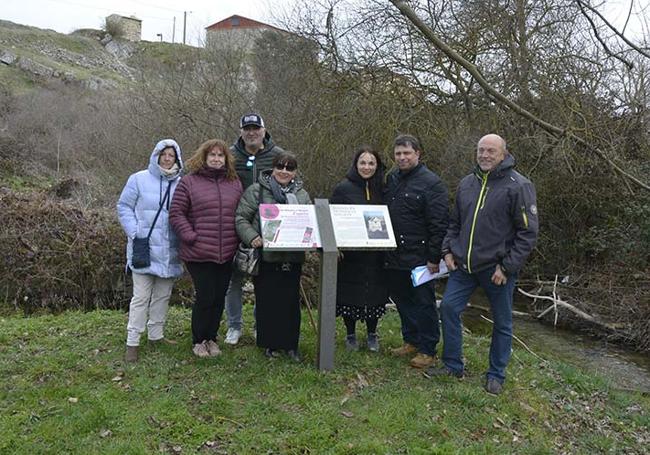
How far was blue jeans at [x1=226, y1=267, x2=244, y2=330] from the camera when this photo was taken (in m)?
5.93

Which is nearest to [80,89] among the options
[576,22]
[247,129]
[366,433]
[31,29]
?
[31,29]

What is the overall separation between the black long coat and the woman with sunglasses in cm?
49

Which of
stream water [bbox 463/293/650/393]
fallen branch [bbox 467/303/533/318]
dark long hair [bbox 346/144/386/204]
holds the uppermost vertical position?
dark long hair [bbox 346/144/386/204]

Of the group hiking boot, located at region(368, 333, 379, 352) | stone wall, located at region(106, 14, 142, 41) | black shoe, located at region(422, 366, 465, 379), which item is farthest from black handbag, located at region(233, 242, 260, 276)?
stone wall, located at region(106, 14, 142, 41)

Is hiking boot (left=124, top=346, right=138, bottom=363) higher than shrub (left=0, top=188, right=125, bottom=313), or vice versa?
shrub (left=0, top=188, right=125, bottom=313)

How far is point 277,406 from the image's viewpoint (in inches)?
188

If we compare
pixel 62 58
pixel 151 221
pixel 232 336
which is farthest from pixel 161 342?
pixel 62 58

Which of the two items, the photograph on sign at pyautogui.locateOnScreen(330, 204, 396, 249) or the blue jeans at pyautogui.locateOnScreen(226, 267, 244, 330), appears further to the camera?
the blue jeans at pyautogui.locateOnScreen(226, 267, 244, 330)

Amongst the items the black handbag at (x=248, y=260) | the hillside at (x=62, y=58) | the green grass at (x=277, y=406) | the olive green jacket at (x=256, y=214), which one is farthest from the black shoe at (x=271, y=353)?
the hillside at (x=62, y=58)

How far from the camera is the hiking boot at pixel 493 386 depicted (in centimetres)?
524

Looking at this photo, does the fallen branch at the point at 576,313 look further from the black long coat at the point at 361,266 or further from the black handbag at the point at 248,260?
the black handbag at the point at 248,260

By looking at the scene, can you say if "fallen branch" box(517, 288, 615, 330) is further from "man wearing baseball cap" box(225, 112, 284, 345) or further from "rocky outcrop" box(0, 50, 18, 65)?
"rocky outcrop" box(0, 50, 18, 65)

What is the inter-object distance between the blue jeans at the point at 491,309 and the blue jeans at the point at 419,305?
296mm

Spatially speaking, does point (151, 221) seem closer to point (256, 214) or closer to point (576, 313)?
point (256, 214)
